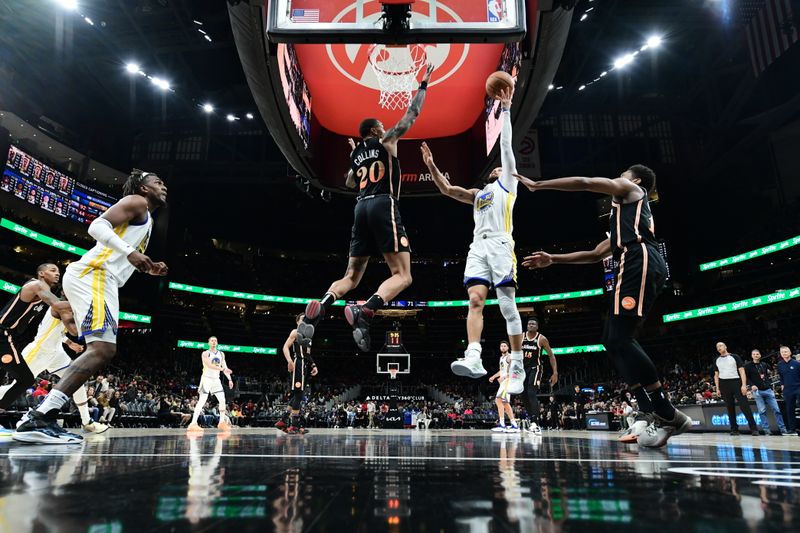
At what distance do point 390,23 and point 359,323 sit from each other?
2.81 meters

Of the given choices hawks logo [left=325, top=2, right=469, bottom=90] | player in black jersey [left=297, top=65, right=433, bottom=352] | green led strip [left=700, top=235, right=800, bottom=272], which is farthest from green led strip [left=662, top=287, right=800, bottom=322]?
player in black jersey [left=297, top=65, right=433, bottom=352]

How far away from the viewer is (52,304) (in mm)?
4195

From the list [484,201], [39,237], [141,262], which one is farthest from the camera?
[39,237]

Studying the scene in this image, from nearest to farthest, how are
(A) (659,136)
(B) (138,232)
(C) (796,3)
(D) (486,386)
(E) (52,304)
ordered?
(B) (138,232), (E) (52,304), (C) (796,3), (A) (659,136), (D) (486,386)

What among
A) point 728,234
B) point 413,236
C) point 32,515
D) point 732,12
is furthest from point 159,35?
point 728,234

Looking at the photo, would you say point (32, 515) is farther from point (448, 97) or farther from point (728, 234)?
point (728, 234)

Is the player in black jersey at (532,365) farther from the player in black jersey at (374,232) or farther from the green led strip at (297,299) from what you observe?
the green led strip at (297,299)

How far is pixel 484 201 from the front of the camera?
4801 millimetres

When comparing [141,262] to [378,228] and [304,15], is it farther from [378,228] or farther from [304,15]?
[304,15]

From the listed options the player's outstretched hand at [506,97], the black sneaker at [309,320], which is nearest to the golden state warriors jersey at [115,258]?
the black sneaker at [309,320]

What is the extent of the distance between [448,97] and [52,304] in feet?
19.5

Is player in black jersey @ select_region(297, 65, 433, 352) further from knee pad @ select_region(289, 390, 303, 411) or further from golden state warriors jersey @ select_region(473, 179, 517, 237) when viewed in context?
knee pad @ select_region(289, 390, 303, 411)

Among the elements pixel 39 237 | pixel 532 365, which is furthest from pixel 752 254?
pixel 39 237

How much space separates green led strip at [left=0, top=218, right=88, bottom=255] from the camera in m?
19.2
